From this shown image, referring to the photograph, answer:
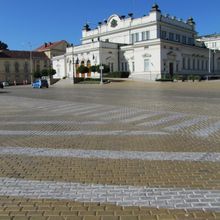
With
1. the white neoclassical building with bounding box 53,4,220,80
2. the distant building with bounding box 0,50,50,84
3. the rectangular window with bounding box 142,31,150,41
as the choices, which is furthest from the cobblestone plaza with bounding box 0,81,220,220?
the distant building with bounding box 0,50,50,84

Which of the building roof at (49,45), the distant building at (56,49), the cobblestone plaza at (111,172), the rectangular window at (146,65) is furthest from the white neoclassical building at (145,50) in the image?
the cobblestone plaza at (111,172)

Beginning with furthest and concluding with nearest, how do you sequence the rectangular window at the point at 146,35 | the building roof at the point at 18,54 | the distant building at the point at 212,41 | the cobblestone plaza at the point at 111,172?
the building roof at the point at 18,54 → the distant building at the point at 212,41 → the rectangular window at the point at 146,35 → the cobblestone plaza at the point at 111,172

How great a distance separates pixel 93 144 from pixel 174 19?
77.2 m

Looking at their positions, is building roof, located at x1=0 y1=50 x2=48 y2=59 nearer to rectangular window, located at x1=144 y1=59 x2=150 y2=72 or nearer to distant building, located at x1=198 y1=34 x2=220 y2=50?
distant building, located at x1=198 y1=34 x2=220 y2=50

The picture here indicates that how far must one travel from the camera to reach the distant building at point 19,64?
354 ft

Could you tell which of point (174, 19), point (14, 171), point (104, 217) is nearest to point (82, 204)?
point (104, 217)

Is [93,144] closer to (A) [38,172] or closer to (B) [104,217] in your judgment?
(A) [38,172]

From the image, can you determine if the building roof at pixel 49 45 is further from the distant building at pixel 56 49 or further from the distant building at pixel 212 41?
the distant building at pixel 212 41

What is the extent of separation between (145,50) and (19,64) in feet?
192

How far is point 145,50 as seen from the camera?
224ft

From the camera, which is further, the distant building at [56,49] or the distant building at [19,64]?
the distant building at [56,49]

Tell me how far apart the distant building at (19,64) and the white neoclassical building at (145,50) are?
94.4 feet

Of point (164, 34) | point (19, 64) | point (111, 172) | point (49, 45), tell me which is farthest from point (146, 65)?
point (49, 45)

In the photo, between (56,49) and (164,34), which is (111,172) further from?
(56,49)
